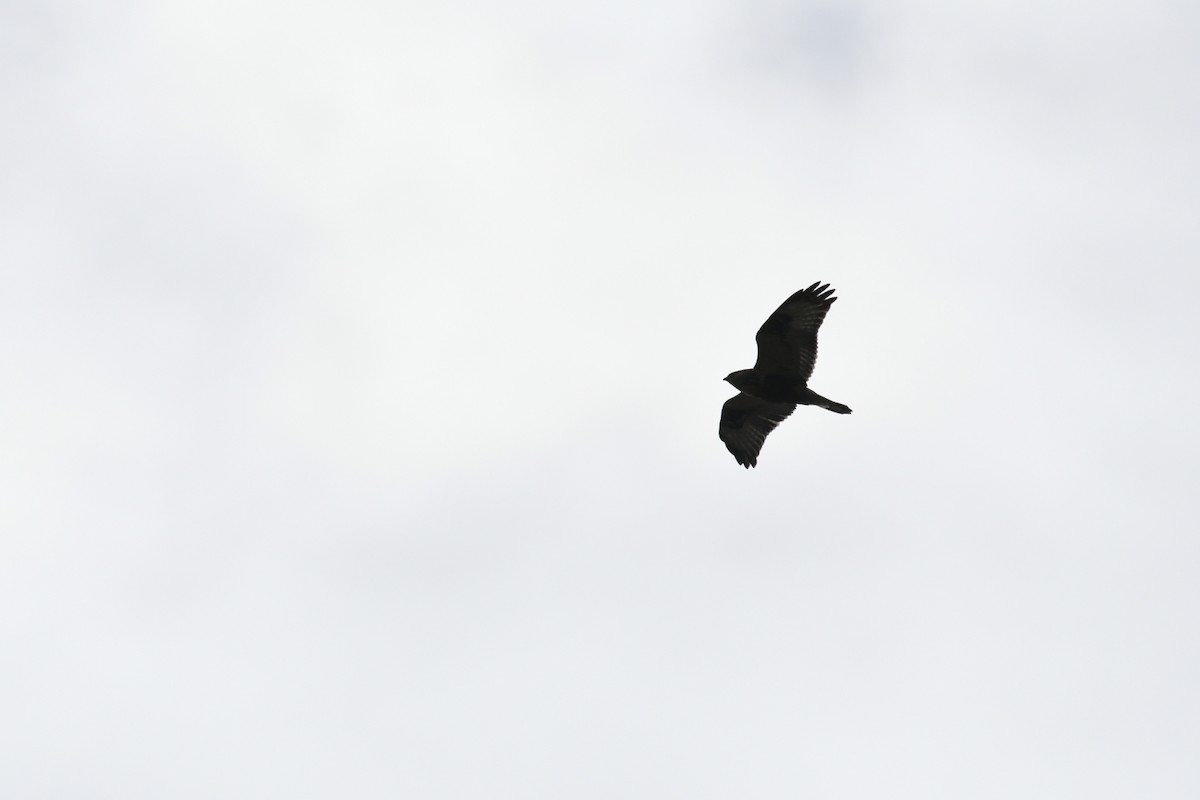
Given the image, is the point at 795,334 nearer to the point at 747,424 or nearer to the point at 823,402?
the point at 823,402

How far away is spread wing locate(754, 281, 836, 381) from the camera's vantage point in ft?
101

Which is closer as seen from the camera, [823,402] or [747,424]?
[823,402]

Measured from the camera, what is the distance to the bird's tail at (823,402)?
30.9m

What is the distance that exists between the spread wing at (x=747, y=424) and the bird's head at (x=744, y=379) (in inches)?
33.4

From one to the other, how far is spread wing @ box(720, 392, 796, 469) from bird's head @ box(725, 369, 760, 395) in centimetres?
85

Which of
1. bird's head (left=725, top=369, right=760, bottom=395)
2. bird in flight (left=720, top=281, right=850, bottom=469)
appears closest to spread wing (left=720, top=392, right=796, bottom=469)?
bird in flight (left=720, top=281, right=850, bottom=469)

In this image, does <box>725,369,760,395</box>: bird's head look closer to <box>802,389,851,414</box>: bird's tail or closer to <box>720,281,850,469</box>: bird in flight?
<box>720,281,850,469</box>: bird in flight

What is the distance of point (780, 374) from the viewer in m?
31.7

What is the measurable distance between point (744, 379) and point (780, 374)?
0.96 meters

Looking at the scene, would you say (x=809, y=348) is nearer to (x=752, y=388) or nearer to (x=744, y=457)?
(x=752, y=388)

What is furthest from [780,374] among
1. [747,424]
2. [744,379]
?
[747,424]

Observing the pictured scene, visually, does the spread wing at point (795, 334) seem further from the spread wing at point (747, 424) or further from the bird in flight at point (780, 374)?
the spread wing at point (747, 424)

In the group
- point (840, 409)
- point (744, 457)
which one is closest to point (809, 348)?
point (840, 409)

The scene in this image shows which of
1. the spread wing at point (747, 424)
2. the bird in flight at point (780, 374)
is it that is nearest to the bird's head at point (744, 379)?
the bird in flight at point (780, 374)
